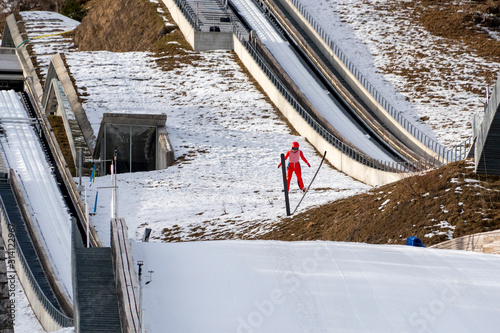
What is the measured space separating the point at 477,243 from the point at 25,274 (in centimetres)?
1263

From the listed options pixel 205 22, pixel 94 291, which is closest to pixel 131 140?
pixel 205 22

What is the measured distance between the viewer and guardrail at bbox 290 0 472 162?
3225 cm

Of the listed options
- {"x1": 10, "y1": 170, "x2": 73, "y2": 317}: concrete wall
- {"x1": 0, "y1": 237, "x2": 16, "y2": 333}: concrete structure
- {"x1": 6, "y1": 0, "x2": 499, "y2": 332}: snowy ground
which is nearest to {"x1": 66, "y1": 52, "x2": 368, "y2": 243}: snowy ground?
{"x1": 6, "y1": 0, "x2": 499, "y2": 332}: snowy ground

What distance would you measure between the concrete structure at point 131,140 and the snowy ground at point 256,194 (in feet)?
2.48

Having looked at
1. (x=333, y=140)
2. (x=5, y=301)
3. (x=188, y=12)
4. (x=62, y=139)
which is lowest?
(x=5, y=301)

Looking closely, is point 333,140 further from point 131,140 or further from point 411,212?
point 411,212

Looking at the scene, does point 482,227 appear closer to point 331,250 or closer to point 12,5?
point 331,250

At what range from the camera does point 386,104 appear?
38062 millimetres

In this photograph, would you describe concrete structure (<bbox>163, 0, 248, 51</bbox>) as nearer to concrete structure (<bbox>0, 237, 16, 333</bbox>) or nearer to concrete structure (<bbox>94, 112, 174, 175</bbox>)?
concrete structure (<bbox>94, 112, 174, 175</bbox>)

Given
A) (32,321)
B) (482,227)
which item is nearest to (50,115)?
(32,321)

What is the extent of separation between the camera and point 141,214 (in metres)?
26.2

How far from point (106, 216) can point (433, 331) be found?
14.7 meters

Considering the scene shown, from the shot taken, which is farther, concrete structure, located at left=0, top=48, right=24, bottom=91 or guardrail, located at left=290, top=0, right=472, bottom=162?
concrete structure, located at left=0, top=48, right=24, bottom=91

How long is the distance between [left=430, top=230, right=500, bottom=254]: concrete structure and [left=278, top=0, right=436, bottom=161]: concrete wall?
14.4 metres
